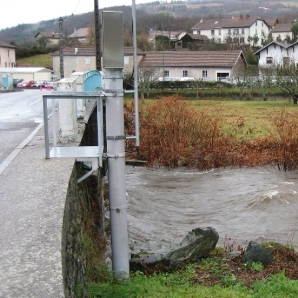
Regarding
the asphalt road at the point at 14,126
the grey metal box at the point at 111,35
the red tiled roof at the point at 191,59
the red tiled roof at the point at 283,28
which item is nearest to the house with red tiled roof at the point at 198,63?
the red tiled roof at the point at 191,59

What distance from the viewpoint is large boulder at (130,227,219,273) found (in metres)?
8.85

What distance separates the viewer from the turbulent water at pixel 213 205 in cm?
1164

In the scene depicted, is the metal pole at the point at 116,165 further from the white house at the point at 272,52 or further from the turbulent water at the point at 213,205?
the white house at the point at 272,52

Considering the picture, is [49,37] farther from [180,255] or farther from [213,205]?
[180,255]

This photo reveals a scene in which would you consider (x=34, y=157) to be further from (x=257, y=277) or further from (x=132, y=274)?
(x=257, y=277)

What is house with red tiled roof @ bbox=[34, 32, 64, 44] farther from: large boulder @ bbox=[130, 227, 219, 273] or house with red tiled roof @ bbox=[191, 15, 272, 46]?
large boulder @ bbox=[130, 227, 219, 273]

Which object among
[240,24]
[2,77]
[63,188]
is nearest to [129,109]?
[2,77]

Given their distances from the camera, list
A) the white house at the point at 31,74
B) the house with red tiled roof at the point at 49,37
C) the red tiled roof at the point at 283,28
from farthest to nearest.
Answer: the red tiled roof at the point at 283,28
the house with red tiled roof at the point at 49,37
the white house at the point at 31,74

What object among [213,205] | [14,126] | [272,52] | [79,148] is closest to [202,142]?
[213,205]

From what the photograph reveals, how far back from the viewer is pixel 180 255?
920 centimetres

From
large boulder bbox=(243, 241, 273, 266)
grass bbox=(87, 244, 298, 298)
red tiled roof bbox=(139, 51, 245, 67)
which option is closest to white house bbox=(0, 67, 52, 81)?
red tiled roof bbox=(139, 51, 245, 67)

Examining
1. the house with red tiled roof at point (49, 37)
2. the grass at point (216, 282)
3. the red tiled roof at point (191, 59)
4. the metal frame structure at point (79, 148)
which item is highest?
the house with red tiled roof at point (49, 37)

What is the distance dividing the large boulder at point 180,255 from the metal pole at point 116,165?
148 cm

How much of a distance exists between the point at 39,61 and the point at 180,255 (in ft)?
270
